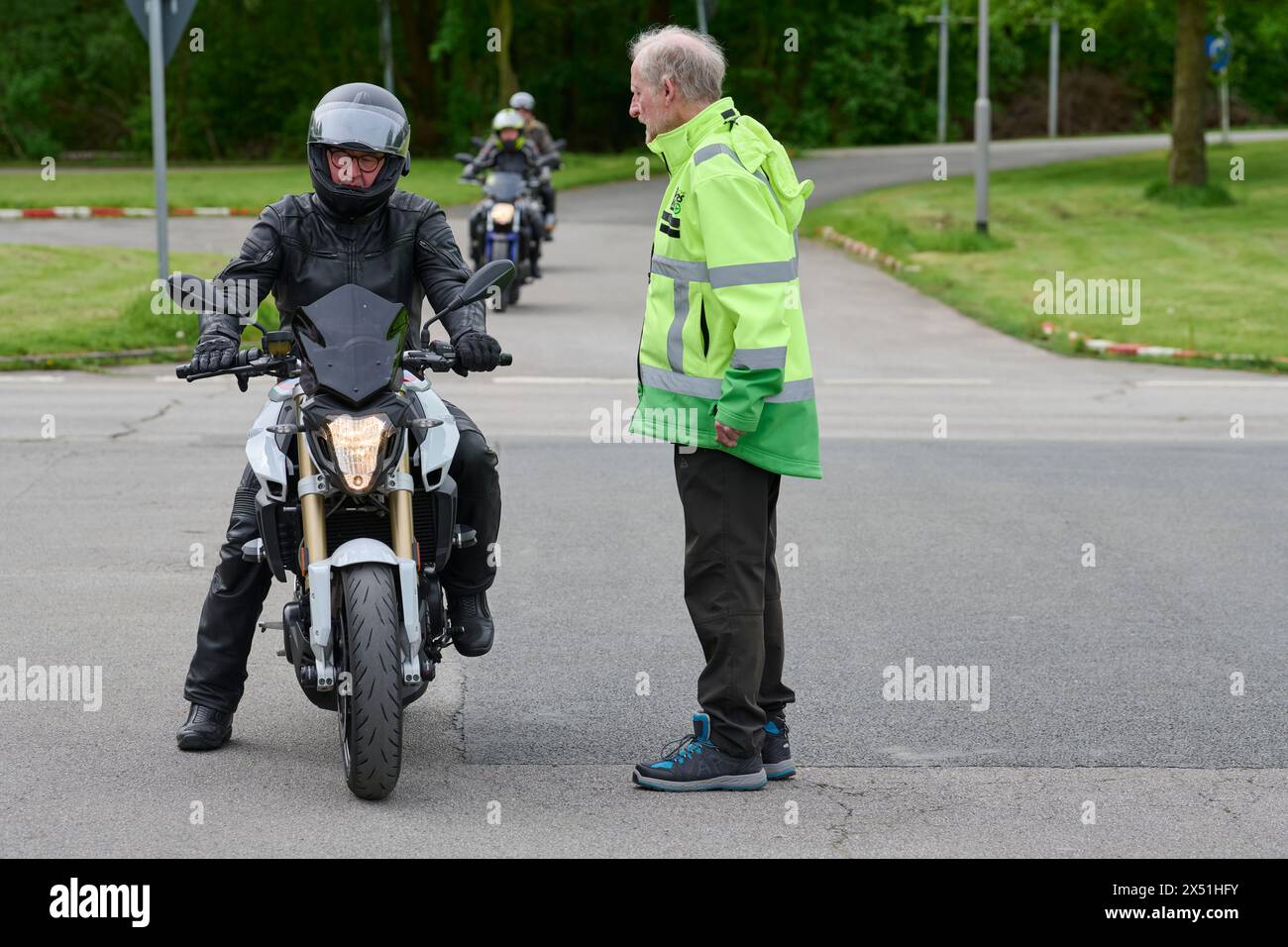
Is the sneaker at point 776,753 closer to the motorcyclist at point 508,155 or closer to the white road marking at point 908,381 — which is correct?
the white road marking at point 908,381

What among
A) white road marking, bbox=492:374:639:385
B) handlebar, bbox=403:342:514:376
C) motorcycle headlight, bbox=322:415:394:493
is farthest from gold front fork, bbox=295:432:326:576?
white road marking, bbox=492:374:639:385

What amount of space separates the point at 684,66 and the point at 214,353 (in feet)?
4.86

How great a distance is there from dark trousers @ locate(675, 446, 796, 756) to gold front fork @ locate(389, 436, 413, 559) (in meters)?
0.74

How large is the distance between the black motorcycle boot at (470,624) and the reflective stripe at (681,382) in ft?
2.96

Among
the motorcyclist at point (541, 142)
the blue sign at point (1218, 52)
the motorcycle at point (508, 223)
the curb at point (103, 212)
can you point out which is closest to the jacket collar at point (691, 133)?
the motorcycle at point (508, 223)

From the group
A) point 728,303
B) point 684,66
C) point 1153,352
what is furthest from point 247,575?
point 1153,352

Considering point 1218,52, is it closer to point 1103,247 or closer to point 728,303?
point 1103,247

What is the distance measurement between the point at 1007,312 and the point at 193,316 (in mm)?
8025

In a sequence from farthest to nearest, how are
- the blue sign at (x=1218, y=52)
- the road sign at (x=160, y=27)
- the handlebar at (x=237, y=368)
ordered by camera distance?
the blue sign at (x=1218, y=52) → the road sign at (x=160, y=27) → the handlebar at (x=237, y=368)

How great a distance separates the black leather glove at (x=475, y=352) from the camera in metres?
5.32

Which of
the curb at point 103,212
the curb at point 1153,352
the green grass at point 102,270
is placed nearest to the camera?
the green grass at point 102,270

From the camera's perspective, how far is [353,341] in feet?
16.7

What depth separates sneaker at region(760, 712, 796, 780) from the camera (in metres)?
5.41

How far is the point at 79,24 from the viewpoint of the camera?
51.5m
